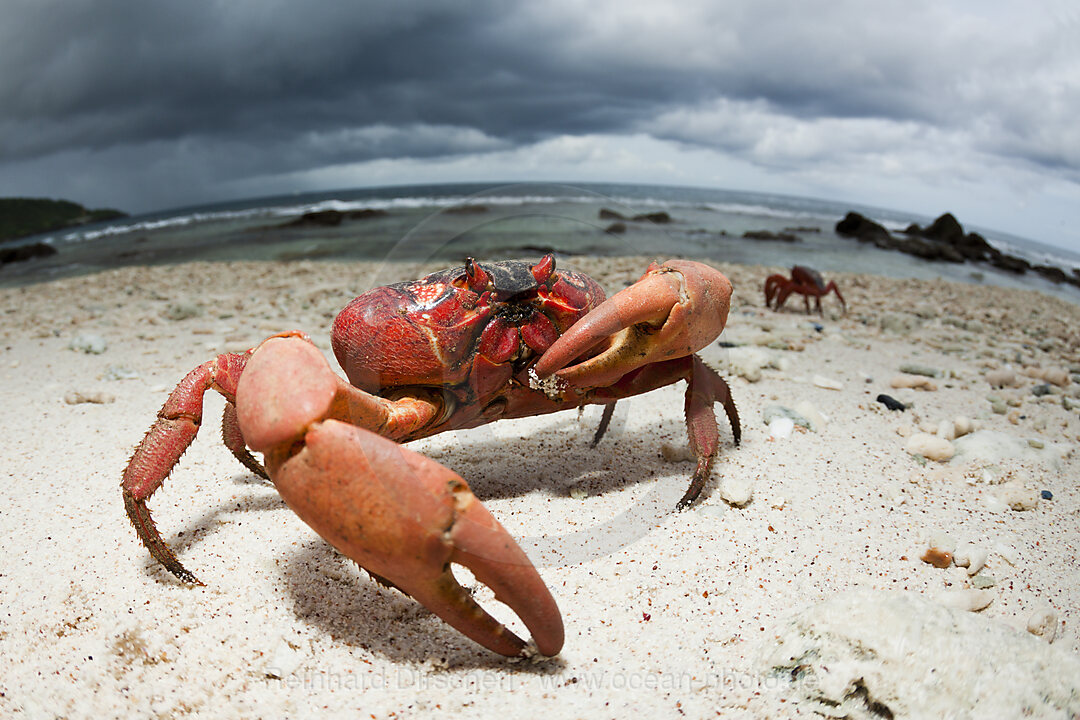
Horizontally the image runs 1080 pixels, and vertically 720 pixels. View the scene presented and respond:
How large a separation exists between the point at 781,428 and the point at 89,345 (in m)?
6.93

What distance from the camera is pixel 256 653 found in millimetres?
1965

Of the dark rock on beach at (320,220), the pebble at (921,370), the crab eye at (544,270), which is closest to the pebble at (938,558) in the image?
the crab eye at (544,270)

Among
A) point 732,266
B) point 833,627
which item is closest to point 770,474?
point 833,627

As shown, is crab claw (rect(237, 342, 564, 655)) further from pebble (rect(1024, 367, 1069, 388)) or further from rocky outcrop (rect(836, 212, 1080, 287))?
rocky outcrop (rect(836, 212, 1080, 287))

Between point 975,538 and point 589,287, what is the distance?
2.15m

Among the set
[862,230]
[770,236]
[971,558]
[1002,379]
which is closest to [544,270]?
[971,558]

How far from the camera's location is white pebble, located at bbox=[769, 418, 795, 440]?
12.1 feet

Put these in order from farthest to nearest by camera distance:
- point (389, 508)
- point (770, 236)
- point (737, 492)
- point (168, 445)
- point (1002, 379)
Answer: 1. point (770, 236)
2. point (1002, 379)
3. point (737, 492)
4. point (168, 445)
5. point (389, 508)

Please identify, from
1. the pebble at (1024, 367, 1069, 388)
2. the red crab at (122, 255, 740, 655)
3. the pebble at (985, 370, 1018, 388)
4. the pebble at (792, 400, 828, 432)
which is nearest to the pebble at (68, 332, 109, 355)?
the red crab at (122, 255, 740, 655)

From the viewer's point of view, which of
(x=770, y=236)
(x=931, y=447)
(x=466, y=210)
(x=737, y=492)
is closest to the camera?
(x=737, y=492)

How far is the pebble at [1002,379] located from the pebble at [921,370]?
1.31ft

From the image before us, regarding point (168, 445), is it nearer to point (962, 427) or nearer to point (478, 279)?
point (478, 279)

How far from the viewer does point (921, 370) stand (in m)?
5.39

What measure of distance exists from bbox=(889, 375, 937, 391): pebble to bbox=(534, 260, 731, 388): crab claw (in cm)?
314
